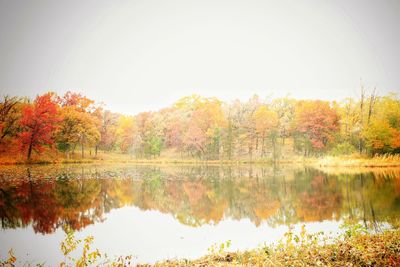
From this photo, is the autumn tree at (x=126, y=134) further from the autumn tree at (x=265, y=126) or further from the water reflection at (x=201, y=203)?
the water reflection at (x=201, y=203)

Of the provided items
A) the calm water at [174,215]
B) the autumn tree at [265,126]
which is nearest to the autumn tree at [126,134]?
the autumn tree at [265,126]

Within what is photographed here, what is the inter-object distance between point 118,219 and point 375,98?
53.2 meters

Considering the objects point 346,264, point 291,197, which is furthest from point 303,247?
point 291,197

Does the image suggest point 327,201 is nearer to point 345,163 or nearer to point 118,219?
point 118,219

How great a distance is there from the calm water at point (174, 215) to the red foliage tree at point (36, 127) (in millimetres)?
35312

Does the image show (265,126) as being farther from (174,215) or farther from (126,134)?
(174,215)

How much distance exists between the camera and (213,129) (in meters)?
65.6

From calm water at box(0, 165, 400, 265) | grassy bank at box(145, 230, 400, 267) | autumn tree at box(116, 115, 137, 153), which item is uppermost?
autumn tree at box(116, 115, 137, 153)

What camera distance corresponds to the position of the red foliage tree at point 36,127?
2201 inches

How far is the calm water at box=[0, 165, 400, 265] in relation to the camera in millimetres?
11070

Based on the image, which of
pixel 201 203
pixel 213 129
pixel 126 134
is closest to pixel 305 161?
pixel 213 129

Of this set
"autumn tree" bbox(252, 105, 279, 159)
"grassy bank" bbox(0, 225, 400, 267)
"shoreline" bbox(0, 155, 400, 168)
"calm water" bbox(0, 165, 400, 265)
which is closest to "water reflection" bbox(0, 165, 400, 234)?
"calm water" bbox(0, 165, 400, 265)

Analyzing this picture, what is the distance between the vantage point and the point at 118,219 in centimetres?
1523

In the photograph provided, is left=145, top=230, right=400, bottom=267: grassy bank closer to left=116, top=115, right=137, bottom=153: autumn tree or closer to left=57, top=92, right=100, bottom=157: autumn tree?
left=57, top=92, right=100, bottom=157: autumn tree
